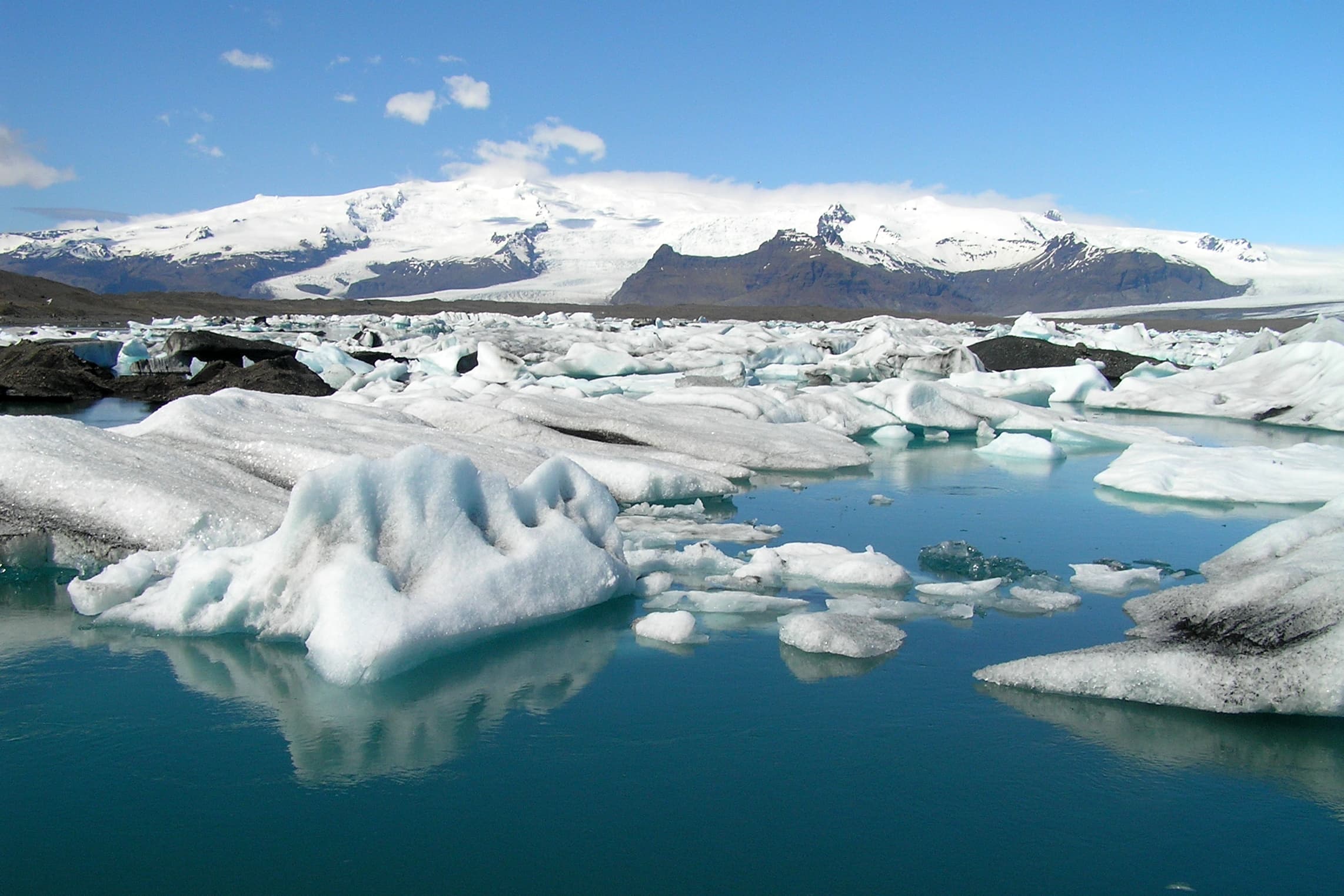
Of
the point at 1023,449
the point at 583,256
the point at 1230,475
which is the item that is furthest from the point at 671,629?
the point at 583,256

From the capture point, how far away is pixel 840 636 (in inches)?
151

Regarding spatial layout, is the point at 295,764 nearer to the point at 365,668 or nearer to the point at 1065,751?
the point at 365,668

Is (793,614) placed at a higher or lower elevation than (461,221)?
lower

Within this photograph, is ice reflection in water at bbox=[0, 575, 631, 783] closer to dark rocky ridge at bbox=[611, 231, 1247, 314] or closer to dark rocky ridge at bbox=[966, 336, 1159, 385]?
dark rocky ridge at bbox=[966, 336, 1159, 385]

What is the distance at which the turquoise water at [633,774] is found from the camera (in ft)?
7.98

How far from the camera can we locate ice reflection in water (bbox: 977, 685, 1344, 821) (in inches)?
116

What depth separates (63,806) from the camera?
2.68 m

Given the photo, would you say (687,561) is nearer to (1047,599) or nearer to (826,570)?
(826,570)

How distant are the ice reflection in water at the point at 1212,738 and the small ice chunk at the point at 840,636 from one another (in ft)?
1.61

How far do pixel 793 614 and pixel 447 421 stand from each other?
16.2 ft

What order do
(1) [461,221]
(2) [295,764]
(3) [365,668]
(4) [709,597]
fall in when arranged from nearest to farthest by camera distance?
(2) [295,764] → (3) [365,668] → (4) [709,597] → (1) [461,221]

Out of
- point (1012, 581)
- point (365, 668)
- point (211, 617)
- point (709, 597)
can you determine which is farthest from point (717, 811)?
point (1012, 581)

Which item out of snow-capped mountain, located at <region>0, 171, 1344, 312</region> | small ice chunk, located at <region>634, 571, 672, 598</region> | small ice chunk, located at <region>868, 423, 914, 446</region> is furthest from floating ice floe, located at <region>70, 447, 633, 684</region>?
snow-capped mountain, located at <region>0, 171, 1344, 312</region>

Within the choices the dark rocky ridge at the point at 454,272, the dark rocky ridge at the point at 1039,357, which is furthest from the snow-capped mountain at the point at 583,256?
the dark rocky ridge at the point at 1039,357
